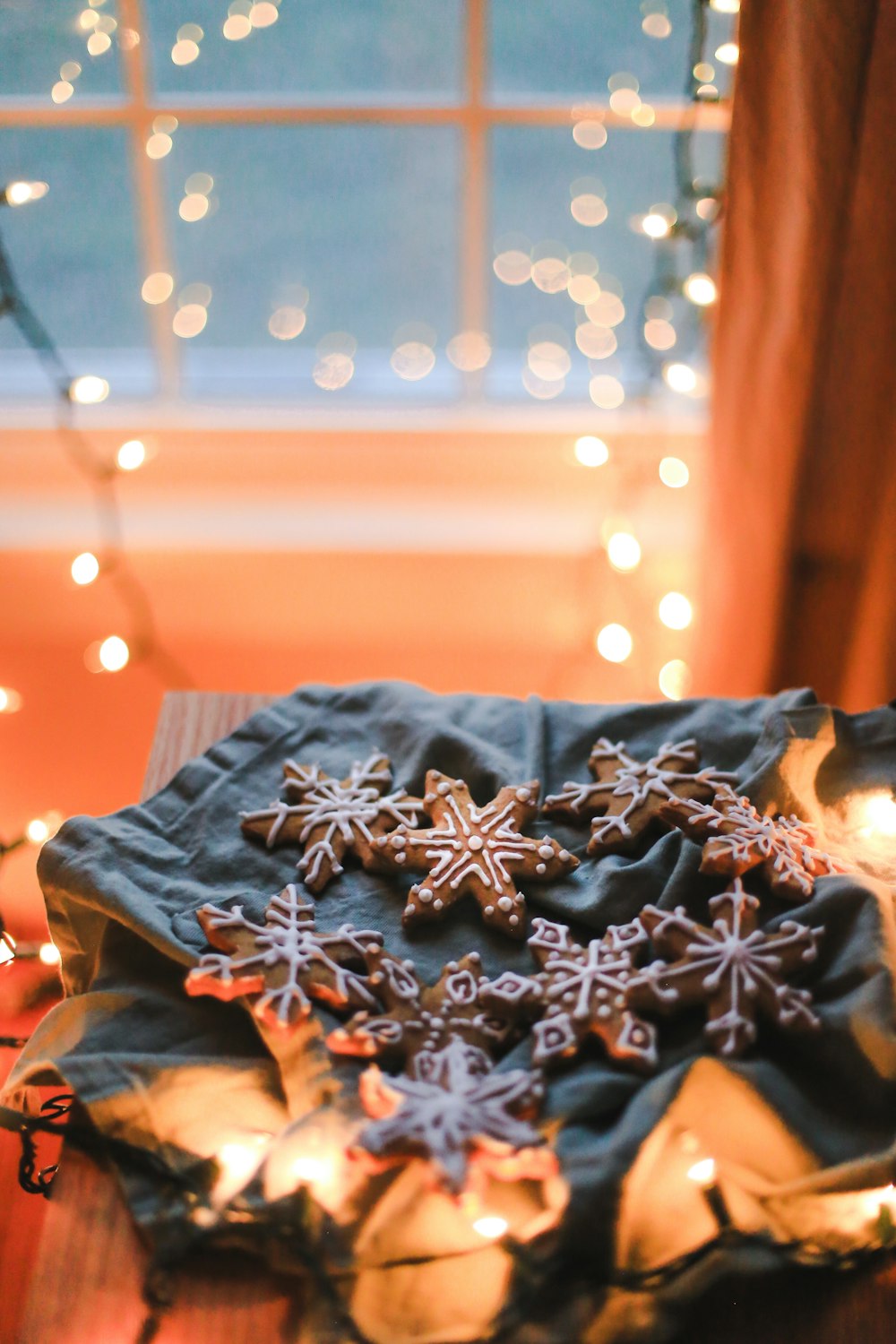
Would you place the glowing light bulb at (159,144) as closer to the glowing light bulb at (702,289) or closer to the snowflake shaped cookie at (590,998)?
the glowing light bulb at (702,289)

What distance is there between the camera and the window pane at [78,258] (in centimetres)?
143

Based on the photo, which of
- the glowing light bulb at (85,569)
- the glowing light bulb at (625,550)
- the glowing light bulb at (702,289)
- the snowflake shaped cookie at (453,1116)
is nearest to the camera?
the snowflake shaped cookie at (453,1116)

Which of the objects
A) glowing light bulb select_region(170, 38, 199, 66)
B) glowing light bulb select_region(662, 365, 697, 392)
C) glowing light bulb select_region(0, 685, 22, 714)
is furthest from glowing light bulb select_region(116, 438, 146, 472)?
glowing light bulb select_region(662, 365, 697, 392)

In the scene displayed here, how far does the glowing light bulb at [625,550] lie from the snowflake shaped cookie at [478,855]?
70 cm

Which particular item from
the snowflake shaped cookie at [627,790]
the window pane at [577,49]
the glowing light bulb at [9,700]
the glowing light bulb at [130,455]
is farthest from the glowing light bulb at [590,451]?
the glowing light bulb at [9,700]

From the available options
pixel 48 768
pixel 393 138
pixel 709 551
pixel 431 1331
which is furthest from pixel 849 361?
pixel 48 768

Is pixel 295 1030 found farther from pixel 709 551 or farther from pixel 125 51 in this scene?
pixel 125 51

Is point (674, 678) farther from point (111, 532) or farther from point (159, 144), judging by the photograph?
point (159, 144)

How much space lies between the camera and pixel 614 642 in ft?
5.20

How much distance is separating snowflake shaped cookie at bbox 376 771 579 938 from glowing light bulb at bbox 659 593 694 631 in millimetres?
754

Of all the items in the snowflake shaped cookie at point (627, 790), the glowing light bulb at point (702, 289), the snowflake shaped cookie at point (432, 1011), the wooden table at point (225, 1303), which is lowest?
the wooden table at point (225, 1303)

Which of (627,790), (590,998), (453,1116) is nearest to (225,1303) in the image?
(453,1116)

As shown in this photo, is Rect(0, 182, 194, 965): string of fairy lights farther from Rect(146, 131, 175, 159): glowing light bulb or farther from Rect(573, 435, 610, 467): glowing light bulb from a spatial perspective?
Rect(573, 435, 610, 467): glowing light bulb

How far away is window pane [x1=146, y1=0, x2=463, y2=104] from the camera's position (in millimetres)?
1350
